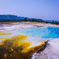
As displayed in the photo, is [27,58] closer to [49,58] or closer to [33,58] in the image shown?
[33,58]

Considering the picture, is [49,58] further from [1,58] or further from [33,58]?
[1,58]

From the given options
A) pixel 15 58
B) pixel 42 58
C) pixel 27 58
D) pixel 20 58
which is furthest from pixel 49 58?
pixel 15 58

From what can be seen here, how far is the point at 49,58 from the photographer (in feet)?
7.89

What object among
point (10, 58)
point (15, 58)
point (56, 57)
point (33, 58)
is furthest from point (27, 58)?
point (56, 57)

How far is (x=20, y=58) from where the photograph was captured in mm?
2451

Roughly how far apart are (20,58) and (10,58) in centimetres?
30

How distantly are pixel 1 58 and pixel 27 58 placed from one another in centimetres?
78

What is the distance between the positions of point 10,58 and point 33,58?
0.70 metres

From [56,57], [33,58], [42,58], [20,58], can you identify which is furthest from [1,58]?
[56,57]

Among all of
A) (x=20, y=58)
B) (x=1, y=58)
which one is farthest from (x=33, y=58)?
(x=1, y=58)

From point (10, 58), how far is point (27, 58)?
51 centimetres

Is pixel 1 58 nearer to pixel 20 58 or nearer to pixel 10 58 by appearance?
pixel 10 58

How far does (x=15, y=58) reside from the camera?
243cm

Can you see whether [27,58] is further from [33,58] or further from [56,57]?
[56,57]
